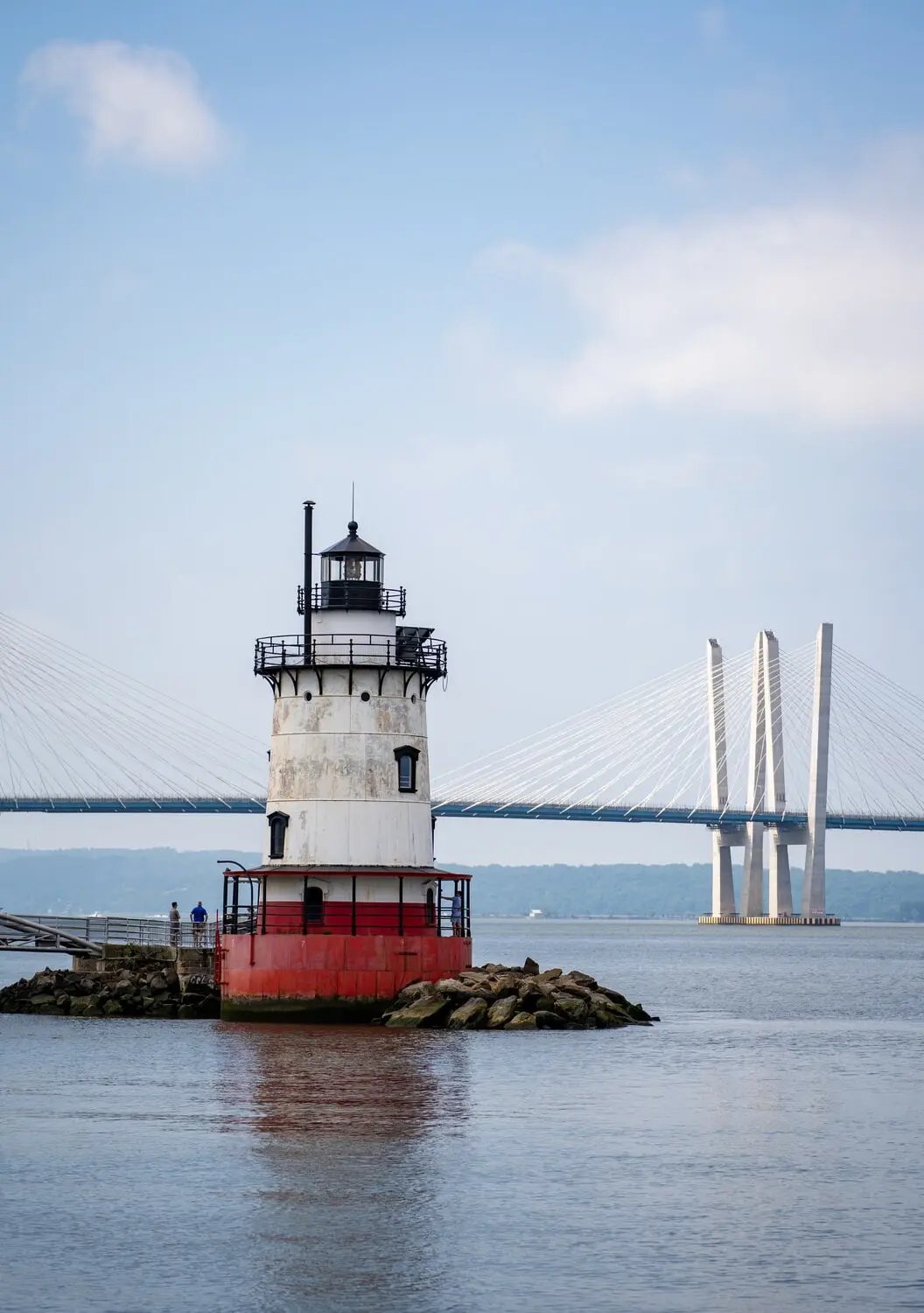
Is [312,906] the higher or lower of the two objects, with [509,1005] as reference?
higher

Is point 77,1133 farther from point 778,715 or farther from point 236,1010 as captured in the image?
point 778,715

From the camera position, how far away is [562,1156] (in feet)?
61.2

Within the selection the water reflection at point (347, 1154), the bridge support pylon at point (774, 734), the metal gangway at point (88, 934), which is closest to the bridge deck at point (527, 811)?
the bridge support pylon at point (774, 734)

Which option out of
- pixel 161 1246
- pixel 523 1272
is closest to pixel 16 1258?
pixel 161 1246

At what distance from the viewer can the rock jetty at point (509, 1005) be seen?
1141 inches

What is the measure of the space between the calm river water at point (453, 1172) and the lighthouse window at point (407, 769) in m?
3.67

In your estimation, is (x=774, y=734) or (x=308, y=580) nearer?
(x=308, y=580)

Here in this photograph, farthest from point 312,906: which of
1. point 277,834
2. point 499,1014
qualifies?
point 499,1014

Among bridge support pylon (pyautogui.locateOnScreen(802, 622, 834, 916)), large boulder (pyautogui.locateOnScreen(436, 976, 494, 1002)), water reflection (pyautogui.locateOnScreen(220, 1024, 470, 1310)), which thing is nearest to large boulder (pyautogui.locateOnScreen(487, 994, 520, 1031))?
large boulder (pyautogui.locateOnScreen(436, 976, 494, 1002))

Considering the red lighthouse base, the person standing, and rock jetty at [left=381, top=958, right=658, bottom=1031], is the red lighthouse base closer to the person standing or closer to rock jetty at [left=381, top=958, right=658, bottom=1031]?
rock jetty at [left=381, top=958, right=658, bottom=1031]

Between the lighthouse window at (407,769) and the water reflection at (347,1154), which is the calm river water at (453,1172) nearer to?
the water reflection at (347,1154)

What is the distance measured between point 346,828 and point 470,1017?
3165 millimetres

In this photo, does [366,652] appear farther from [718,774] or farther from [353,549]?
[718,774]

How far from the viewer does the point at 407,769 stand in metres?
29.8
